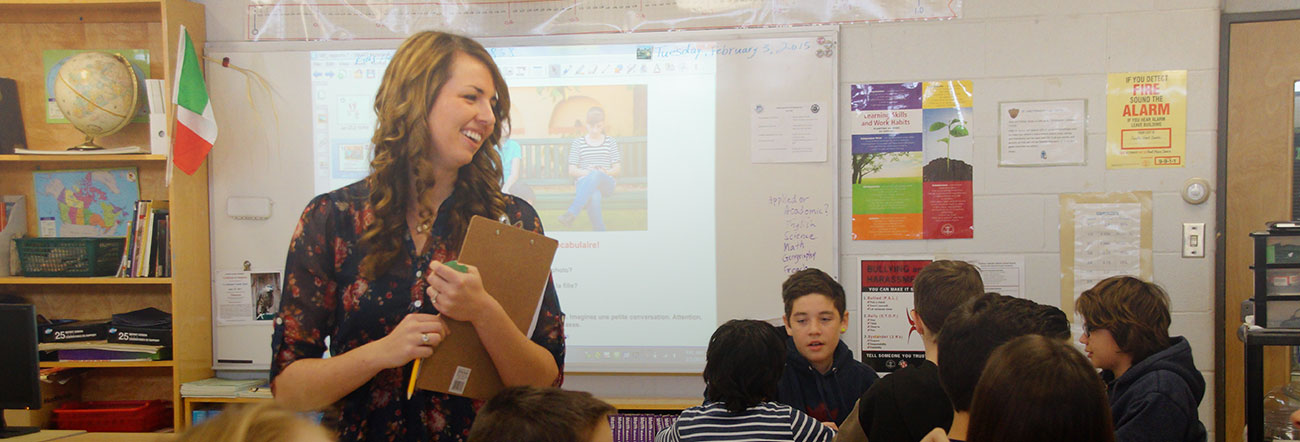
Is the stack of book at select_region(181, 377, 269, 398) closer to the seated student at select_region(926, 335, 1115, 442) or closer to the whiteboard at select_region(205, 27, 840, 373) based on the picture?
the whiteboard at select_region(205, 27, 840, 373)

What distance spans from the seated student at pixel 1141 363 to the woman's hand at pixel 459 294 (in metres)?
1.49

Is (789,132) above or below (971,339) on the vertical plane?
above

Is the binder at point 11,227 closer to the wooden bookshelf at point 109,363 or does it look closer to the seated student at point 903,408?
the wooden bookshelf at point 109,363

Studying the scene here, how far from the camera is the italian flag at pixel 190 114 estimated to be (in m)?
3.05

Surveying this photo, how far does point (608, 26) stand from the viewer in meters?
3.13

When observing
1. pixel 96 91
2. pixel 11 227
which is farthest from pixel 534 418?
pixel 11 227

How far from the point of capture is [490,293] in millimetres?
1272

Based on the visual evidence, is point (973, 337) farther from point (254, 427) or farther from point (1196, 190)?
point (1196, 190)

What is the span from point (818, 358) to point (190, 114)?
2.45 metres

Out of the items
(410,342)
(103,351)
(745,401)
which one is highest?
(410,342)

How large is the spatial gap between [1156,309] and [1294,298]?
18.6 inches

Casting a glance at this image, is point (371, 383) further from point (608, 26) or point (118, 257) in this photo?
point (118, 257)

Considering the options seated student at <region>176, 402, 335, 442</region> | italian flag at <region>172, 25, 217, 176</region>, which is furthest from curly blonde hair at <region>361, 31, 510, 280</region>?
italian flag at <region>172, 25, 217, 176</region>

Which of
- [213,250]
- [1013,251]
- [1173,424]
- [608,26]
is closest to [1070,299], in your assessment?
[1013,251]
